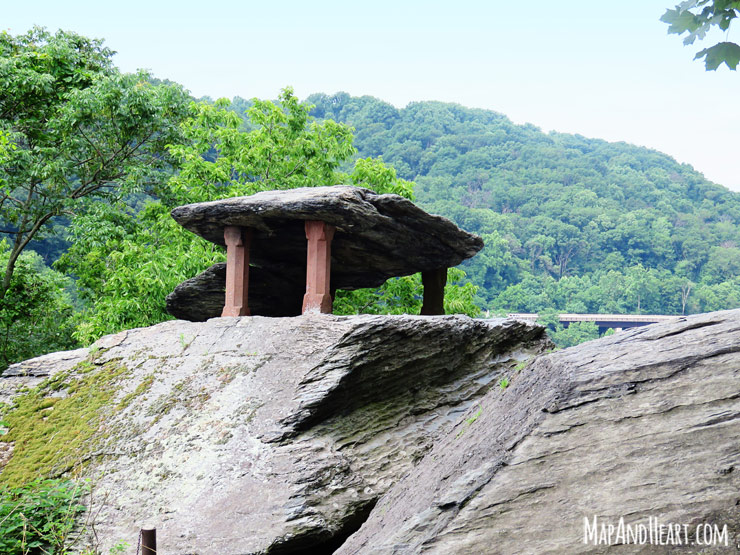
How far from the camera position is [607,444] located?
143 inches

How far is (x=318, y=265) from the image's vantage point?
916 centimetres

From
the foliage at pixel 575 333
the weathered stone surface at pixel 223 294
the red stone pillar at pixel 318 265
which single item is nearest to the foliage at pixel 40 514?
the red stone pillar at pixel 318 265

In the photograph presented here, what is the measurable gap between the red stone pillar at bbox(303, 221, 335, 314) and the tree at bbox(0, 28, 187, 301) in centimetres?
939

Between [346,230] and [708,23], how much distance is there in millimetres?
6016

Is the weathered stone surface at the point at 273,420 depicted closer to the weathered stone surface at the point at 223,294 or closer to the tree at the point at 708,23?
the weathered stone surface at the point at 223,294

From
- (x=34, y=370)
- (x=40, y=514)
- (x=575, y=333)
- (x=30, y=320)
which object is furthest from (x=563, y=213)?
(x=40, y=514)

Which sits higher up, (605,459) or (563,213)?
(563,213)

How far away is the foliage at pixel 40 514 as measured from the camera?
5811 mm

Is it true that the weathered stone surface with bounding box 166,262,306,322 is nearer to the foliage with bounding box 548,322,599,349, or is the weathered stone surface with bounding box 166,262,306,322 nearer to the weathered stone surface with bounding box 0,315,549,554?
the weathered stone surface with bounding box 0,315,549,554

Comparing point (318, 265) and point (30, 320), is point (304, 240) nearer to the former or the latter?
point (318, 265)

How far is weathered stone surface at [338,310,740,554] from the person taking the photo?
333 cm

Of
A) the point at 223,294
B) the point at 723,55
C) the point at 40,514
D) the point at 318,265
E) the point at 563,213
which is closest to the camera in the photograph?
the point at 723,55

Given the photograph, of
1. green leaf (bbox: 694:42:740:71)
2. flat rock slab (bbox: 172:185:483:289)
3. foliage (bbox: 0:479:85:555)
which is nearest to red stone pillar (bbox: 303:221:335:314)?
flat rock slab (bbox: 172:185:483:289)

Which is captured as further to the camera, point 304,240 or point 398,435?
point 304,240
